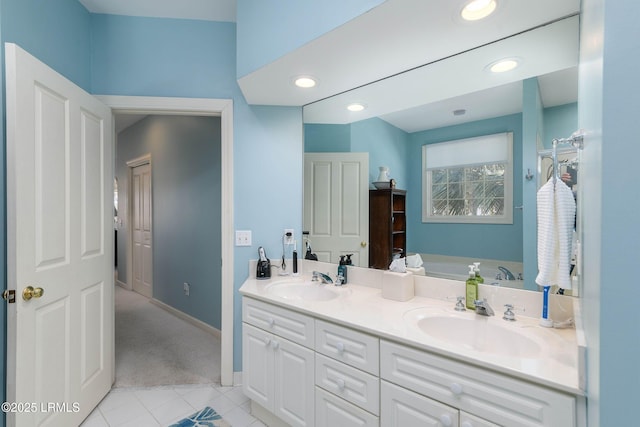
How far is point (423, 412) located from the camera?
1.05 metres

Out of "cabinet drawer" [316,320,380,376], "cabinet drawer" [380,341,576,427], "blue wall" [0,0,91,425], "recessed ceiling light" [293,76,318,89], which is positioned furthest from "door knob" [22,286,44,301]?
"recessed ceiling light" [293,76,318,89]

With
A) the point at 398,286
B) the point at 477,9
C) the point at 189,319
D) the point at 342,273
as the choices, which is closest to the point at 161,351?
the point at 189,319

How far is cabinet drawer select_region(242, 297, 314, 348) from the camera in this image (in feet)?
4.66

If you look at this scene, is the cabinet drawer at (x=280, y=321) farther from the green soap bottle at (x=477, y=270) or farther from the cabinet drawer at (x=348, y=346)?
the green soap bottle at (x=477, y=270)

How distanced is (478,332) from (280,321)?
0.95m

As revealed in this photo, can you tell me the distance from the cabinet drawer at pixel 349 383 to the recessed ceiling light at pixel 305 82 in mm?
1498

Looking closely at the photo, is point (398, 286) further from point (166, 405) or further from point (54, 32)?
point (54, 32)

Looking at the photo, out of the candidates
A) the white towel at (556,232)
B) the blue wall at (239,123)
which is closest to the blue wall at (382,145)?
the blue wall at (239,123)

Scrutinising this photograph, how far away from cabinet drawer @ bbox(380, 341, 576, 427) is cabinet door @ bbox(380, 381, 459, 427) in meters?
0.03

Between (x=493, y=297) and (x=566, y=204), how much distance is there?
1.70ft

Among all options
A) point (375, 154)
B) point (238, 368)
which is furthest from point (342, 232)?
point (238, 368)

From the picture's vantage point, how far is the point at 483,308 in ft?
4.16

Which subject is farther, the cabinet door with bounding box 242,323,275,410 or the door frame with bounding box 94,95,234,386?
the door frame with bounding box 94,95,234,386

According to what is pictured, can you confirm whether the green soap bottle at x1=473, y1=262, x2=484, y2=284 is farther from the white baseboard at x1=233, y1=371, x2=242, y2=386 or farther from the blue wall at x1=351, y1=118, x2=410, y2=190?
the white baseboard at x1=233, y1=371, x2=242, y2=386
